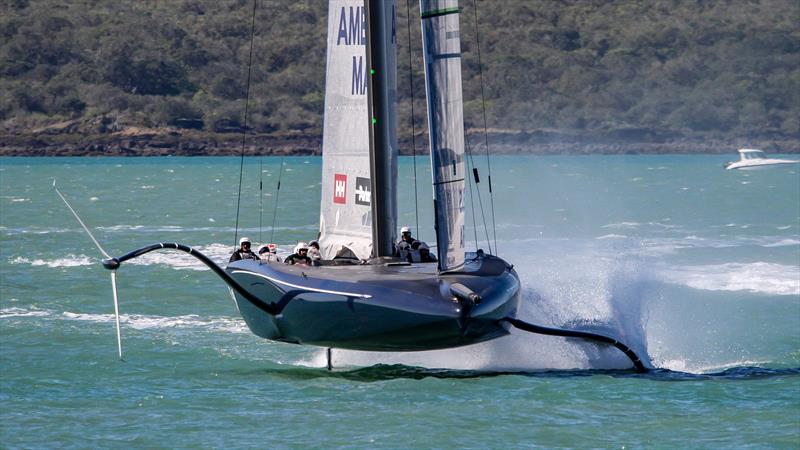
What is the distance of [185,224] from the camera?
5156 cm

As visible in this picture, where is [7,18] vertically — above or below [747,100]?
above

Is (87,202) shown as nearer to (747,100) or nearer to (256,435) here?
(256,435)

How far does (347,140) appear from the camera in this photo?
21578 millimetres

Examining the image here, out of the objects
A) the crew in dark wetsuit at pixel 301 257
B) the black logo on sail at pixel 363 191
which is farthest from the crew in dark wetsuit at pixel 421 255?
the crew in dark wetsuit at pixel 301 257

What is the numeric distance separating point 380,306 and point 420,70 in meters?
169

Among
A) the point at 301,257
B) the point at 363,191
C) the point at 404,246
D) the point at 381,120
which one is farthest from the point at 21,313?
the point at 381,120

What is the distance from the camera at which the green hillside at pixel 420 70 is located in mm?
164500

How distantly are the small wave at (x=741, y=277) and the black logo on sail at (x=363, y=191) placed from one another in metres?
11.5

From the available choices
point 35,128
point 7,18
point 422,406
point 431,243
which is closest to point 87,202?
point 431,243

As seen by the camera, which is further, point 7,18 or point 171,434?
point 7,18

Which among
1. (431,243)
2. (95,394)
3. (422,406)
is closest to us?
(422,406)

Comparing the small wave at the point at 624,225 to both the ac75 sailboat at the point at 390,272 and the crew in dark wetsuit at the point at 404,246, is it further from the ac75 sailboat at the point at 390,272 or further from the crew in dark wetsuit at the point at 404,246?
the crew in dark wetsuit at the point at 404,246

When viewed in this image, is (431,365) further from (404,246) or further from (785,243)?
(785,243)

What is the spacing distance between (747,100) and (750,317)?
158 metres
